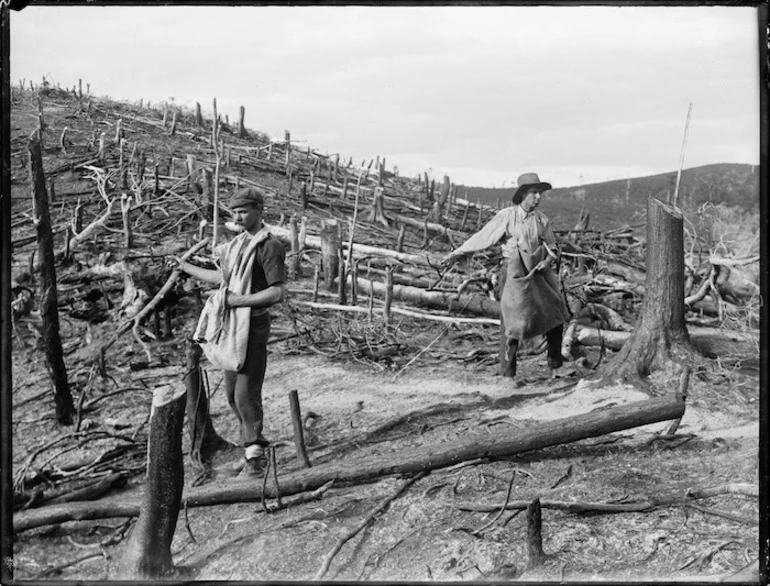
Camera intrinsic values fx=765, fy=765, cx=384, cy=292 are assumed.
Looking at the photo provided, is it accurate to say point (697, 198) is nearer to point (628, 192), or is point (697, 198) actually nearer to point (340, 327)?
point (340, 327)

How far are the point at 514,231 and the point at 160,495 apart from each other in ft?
10.7

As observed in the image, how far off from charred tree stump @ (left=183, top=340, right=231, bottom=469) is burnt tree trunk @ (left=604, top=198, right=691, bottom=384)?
9.15 ft

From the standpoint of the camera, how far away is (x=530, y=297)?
18.9 feet

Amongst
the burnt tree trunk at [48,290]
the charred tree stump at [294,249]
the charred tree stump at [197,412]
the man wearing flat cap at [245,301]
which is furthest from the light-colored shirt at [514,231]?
the burnt tree trunk at [48,290]

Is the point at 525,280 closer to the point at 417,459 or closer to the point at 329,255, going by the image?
the point at 417,459

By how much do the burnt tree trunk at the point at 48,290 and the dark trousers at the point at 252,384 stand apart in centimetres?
110

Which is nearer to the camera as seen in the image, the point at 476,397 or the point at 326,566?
the point at 326,566

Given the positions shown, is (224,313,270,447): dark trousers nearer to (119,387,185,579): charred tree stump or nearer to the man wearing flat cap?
the man wearing flat cap

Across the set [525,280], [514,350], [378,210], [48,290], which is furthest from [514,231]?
[378,210]

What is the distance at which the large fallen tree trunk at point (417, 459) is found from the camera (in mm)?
4004

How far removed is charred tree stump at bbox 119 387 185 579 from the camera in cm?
340

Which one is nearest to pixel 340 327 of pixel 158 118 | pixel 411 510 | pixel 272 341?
pixel 272 341

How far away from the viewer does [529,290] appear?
5746 millimetres

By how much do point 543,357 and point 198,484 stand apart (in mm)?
3086
